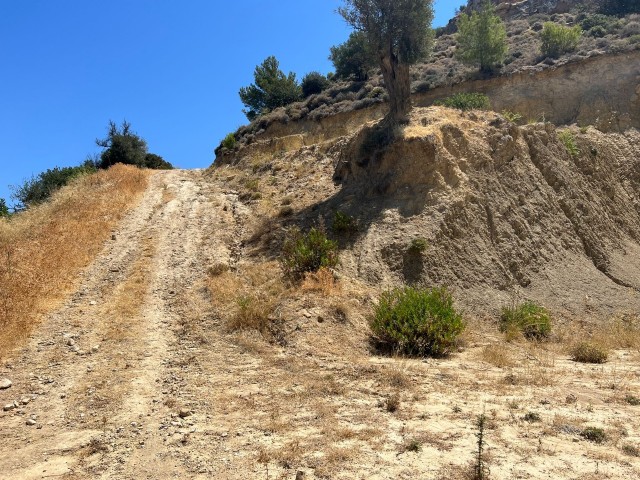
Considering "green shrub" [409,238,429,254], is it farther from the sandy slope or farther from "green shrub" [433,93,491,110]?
"green shrub" [433,93,491,110]

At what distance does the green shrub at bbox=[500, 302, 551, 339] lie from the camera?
10800 millimetres

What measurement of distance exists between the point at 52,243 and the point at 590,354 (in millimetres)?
13320

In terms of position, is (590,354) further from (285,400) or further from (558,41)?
(558,41)

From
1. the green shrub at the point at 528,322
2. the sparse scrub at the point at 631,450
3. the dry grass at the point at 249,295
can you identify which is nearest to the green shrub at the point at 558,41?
the green shrub at the point at 528,322

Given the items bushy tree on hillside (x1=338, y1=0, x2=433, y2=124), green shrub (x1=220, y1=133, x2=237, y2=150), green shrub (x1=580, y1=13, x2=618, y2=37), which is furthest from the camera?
green shrub (x1=220, y1=133, x2=237, y2=150)

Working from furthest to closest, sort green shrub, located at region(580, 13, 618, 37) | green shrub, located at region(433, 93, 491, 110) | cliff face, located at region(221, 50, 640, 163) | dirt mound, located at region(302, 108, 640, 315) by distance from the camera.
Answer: green shrub, located at region(580, 13, 618, 37)
cliff face, located at region(221, 50, 640, 163)
green shrub, located at region(433, 93, 491, 110)
dirt mound, located at region(302, 108, 640, 315)

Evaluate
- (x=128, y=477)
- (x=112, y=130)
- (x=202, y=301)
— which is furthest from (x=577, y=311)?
(x=112, y=130)

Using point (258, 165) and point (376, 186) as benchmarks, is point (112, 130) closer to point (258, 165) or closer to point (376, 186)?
point (258, 165)

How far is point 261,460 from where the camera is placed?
17.7 feet

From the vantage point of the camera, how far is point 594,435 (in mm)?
5695

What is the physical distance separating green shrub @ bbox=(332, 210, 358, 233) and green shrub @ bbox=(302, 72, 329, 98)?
27.0m

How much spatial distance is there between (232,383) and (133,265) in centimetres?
710

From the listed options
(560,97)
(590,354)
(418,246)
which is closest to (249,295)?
(418,246)

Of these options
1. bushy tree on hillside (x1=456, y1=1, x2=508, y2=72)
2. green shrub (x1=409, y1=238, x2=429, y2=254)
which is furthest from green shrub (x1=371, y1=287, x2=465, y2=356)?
bushy tree on hillside (x1=456, y1=1, x2=508, y2=72)
